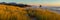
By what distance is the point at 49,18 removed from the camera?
10758 millimetres

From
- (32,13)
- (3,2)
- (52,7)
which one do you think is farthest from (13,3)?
(32,13)

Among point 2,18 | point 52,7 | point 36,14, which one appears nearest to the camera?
point 2,18

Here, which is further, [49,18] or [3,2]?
[3,2]

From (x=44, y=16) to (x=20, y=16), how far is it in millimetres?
1901

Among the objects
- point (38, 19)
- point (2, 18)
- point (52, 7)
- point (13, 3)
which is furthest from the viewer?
point (13, 3)

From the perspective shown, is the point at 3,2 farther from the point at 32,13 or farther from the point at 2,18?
the point at 2,18

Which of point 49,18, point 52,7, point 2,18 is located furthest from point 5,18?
point 52,7

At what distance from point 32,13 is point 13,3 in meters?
5.34

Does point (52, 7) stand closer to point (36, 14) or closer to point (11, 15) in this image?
point (36, 14)

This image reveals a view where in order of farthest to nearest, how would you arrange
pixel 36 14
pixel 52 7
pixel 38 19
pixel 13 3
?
pixel 13 3 → pixel 52 7 → pixel 36 14 → pixel 38 19

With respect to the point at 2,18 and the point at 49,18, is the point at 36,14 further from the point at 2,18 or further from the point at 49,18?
the point at 2,18

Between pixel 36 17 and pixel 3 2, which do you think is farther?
pixel 3 2

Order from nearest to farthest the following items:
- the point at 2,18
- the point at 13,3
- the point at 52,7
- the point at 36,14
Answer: the point at 2,18
the point at 36,14
the point at 52,7
the point at 13,3

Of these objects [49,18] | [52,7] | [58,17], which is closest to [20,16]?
[49,18]
